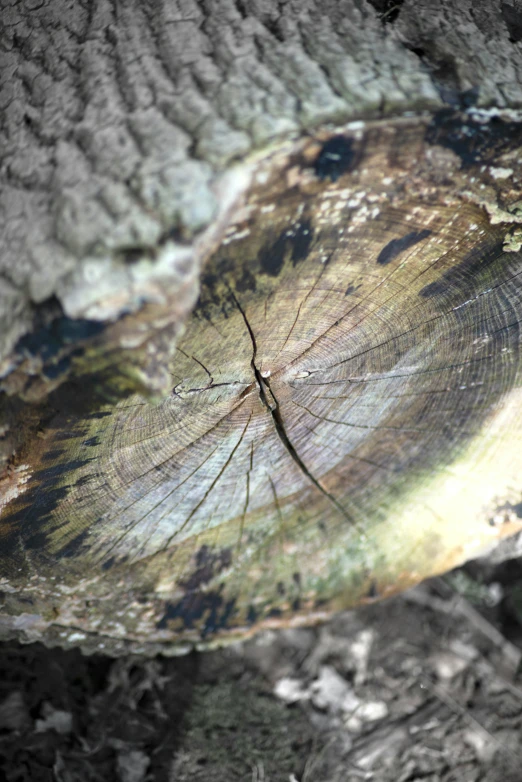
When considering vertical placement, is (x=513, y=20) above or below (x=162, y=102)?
above

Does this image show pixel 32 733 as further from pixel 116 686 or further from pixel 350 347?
pixel 350 347

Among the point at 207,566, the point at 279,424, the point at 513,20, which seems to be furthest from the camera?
the point at 207,566

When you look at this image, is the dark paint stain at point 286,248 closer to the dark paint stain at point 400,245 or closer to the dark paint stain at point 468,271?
the dark paint stain at point 400,245

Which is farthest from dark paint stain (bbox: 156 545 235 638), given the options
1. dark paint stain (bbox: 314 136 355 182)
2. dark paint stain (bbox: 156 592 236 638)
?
dark paint stain (bbox: 314 136 355 182)

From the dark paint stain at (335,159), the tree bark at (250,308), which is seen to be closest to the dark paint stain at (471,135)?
the tree bark at (250,308)

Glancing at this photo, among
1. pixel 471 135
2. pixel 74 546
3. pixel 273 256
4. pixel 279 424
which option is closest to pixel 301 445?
pixel 279 424

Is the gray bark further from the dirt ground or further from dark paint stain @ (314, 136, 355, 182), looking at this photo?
the dirt ground

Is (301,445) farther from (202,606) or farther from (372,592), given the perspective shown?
(202,606)
